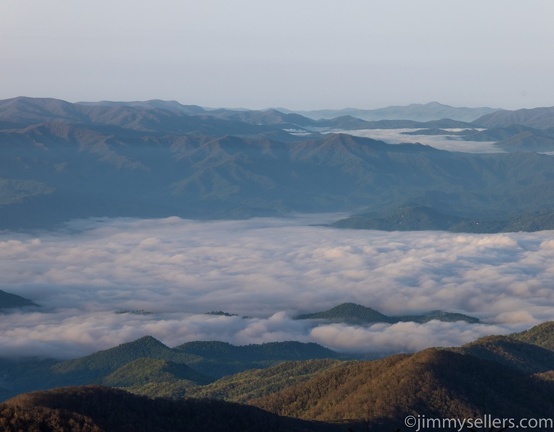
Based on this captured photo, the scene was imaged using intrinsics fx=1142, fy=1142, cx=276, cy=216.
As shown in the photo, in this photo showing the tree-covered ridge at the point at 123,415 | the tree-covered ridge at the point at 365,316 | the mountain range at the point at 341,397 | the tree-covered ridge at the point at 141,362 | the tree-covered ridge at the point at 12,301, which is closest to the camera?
the tree-covered ridge at the point at 123,415

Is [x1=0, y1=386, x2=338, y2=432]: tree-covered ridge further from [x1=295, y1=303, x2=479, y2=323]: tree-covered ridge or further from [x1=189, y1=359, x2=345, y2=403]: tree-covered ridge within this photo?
[x1=295, y1=303, x2=479, y2=323]: tree-covered ridge

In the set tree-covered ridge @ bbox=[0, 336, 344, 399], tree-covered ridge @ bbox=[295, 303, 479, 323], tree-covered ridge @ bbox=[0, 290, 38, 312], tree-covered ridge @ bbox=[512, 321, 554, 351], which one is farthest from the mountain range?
tree-covered ridge @ bbox=[0, 290, 38, 312]

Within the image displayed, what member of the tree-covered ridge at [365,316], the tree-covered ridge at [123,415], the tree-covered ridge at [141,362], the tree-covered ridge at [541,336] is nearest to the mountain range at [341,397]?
the tree-covered ridge at [123,415]

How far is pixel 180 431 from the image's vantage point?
5925cm

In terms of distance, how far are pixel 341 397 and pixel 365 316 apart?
9296 cm

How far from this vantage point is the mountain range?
57719 mm

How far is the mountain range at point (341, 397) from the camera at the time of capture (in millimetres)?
57719

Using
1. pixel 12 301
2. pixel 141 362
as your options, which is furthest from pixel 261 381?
pixel 12 301

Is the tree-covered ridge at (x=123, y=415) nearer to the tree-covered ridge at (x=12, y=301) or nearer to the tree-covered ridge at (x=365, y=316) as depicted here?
the tree-covered ridge at (x=365, y=316)

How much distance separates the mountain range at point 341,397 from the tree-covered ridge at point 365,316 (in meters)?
60.0

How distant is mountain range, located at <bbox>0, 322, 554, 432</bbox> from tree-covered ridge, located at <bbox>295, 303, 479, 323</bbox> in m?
60.0

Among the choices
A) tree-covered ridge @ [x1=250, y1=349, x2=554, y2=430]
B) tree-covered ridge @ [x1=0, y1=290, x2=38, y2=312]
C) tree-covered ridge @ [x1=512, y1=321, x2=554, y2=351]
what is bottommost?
tree-covered ridge @ [x1=0, y1=290, x2=38, y2=312]

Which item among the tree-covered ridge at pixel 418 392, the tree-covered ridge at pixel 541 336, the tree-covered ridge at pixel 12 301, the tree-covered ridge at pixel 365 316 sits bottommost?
the tree-covered ridge at pixel 12 301

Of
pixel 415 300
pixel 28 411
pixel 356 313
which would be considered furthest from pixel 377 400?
pixel 415 300
